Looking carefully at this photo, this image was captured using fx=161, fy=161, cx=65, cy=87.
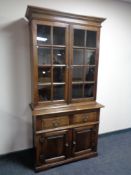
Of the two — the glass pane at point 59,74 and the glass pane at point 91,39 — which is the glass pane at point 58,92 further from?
the glass pane at point 91,39

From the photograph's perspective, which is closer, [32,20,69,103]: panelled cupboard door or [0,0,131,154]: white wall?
[32,20,69,103]: panelled cupboard door

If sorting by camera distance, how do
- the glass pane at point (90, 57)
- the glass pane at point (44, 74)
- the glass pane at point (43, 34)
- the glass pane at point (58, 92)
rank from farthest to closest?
the glass pane at point (90, 57) < the glass pane at point (58, 92) < the glass pane at point (44, 74) < the glass pane at point (43, 34)

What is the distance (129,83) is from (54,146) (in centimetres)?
191

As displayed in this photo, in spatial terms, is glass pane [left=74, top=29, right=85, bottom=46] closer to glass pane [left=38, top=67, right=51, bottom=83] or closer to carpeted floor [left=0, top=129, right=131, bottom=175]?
glass pane [left=38, top=67, right=51, bottom=83]

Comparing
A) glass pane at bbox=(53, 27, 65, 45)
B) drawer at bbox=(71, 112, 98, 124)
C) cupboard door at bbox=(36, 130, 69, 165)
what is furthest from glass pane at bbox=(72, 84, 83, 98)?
glass pane at bbox=(53, 27, 65, 45)

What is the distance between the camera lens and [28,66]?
7.44 ft

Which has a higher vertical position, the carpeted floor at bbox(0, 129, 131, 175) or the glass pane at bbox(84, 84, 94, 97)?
the glass pane at bbox(84, 84, 94, 97)

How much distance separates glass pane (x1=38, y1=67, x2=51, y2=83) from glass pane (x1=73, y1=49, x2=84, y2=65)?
39 centimetres

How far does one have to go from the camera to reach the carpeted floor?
→ 2121 millimetres

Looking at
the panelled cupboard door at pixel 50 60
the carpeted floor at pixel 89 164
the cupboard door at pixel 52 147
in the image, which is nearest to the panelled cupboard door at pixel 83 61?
the panelled cupboard door at pixel 50 60

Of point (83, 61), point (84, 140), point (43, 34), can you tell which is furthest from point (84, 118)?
point (43, 34)

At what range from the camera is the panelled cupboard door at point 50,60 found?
6.36ft

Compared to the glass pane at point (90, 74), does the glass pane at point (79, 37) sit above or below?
above

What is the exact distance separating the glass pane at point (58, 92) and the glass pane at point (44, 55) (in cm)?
36
